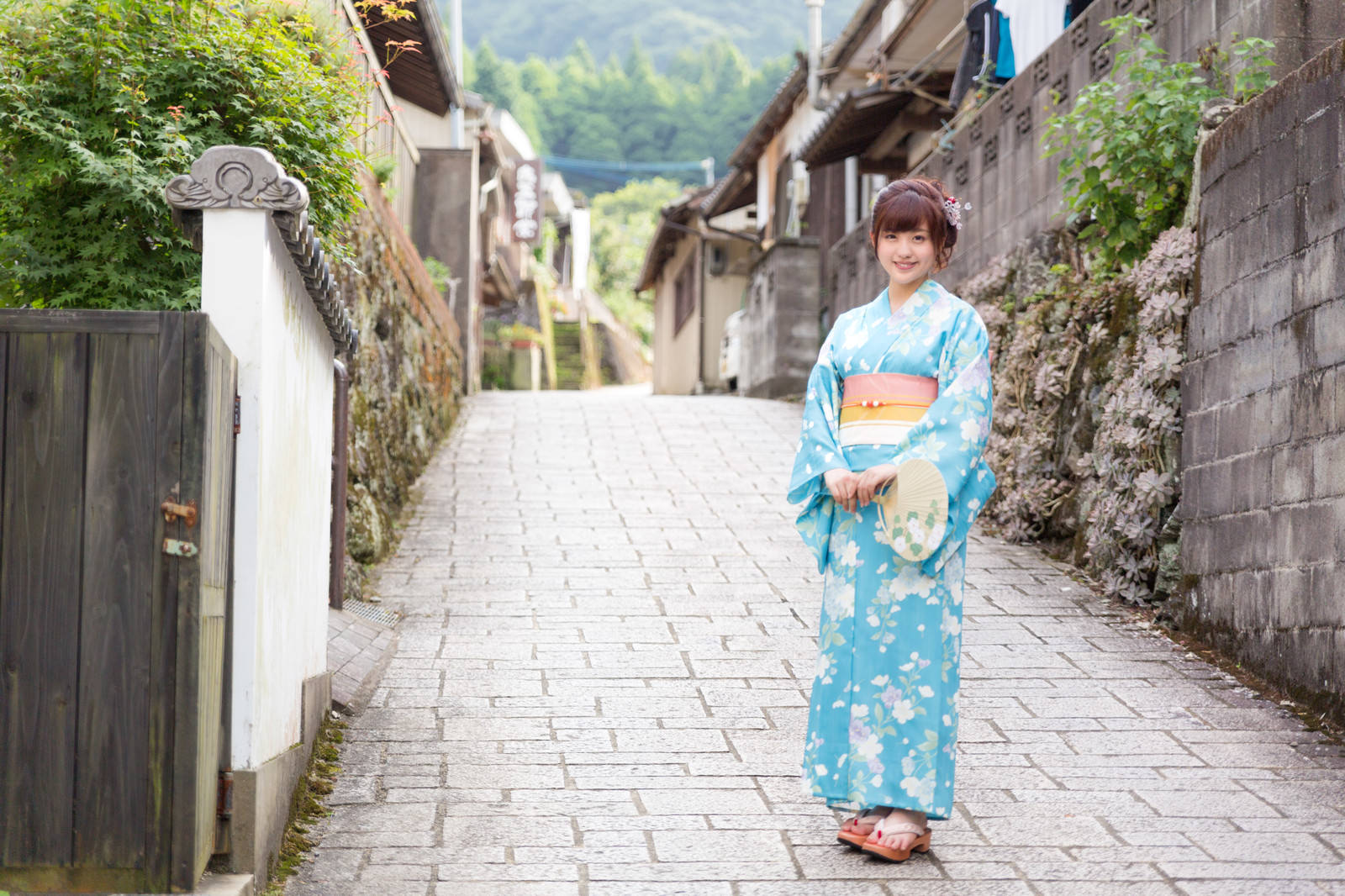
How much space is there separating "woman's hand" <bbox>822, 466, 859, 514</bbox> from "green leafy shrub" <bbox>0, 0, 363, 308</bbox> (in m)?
2.74

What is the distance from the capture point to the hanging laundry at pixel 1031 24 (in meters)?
12.2

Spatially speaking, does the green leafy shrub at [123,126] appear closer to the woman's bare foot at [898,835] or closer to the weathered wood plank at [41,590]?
the weathered wood plank at [41,590]

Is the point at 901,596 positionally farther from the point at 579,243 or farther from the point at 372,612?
the point at 579,243

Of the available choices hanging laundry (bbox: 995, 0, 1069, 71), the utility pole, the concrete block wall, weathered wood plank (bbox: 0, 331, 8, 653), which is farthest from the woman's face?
the utility pole

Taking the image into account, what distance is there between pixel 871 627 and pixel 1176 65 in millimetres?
5340

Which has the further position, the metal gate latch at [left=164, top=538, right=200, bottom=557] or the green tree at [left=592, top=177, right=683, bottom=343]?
the green tree at [left=592, top=177, right=683, bottom=343]

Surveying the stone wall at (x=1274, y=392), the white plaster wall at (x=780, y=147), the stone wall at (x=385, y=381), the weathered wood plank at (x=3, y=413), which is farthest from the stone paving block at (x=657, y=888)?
the white plaster wall at (x=780, y=147)

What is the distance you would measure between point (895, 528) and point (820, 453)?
0.35 metres

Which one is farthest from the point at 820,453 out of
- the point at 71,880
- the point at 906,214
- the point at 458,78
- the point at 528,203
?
the point at 528,203

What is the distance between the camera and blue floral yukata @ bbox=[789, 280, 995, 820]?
3.94 m

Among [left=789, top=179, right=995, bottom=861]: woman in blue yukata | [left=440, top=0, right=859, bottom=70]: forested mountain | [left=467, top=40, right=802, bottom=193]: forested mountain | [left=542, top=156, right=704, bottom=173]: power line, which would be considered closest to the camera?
[left=789, top=179, right=995, bottom=861]: woman in blue yukata

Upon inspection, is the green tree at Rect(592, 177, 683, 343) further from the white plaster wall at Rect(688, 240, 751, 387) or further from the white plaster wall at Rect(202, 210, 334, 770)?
the white plaster wall at Rect(202, 210, 334, 770)

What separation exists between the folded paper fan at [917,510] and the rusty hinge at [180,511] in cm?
197

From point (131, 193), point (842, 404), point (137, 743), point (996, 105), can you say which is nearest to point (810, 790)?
point (842, 404)
